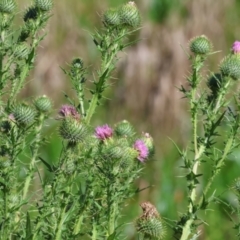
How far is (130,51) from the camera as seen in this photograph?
929 centimetres

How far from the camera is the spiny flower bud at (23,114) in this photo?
2848 mm

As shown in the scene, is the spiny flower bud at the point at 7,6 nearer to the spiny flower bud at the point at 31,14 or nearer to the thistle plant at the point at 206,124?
the spiny flower bud at the point at 31,14

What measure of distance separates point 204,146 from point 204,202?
0.89ft

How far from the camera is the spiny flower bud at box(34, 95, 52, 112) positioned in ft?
10.3

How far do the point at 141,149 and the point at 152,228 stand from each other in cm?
37

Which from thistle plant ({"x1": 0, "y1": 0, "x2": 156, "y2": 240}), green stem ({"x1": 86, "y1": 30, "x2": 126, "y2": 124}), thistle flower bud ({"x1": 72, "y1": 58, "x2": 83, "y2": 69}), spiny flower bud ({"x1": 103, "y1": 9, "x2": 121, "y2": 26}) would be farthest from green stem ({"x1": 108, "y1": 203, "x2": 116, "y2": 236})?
spiny flower bud ({"x1": 103, "y1": 9, "x2": 121, "y2": 26})

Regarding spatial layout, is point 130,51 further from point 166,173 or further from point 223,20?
point 166,173

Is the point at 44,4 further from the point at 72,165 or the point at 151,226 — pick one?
the point at 151,226

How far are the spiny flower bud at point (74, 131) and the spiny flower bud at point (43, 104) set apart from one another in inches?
12.8

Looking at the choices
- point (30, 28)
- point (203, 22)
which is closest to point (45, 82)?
point (203, 22)

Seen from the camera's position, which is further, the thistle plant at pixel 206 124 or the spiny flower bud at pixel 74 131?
the thistle plant at pixel 206 124

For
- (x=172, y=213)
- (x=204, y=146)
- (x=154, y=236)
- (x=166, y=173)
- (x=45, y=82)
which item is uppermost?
(x=45, y=82)

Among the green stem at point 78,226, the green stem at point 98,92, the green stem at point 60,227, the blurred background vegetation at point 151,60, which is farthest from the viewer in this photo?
the blurred background vegetation at point 151,60

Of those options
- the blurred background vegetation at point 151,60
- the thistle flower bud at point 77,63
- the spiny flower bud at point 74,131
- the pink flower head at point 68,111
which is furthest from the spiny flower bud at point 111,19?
the blurred background vegetation at point 151,60
